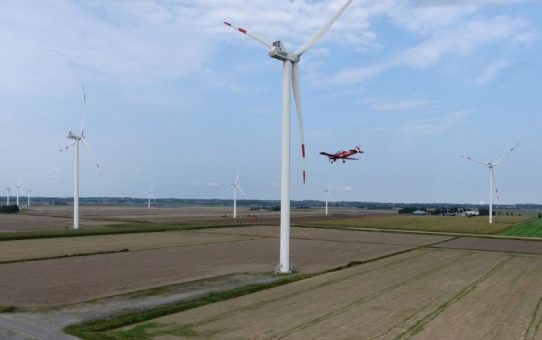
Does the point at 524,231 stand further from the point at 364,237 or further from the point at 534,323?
the point at 534,323

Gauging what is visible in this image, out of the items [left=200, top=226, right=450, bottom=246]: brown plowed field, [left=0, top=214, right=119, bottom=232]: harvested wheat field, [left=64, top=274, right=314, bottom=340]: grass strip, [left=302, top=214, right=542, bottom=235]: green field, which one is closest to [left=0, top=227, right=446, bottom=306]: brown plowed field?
[left=64, top=274, right=314, bottom=340]: grass strip

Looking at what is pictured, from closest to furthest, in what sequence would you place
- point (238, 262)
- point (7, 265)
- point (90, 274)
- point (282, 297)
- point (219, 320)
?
point (219, 320), point (282, 297), point (90, 274), point (7, 265), point (238, 262)

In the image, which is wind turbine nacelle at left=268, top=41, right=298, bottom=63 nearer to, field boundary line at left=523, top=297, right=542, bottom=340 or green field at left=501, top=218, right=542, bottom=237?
field boundary line at left=523, top=297, right=542, bottom=340

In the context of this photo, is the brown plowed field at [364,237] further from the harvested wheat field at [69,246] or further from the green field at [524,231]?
the green field at [524,231]

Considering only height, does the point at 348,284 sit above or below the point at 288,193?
below

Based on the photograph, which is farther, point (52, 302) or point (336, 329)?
point (52, 302)

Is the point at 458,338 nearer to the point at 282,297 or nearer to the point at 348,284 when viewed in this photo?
the point at 282,297

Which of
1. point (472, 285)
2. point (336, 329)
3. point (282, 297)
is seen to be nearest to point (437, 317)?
point (336, 329)
